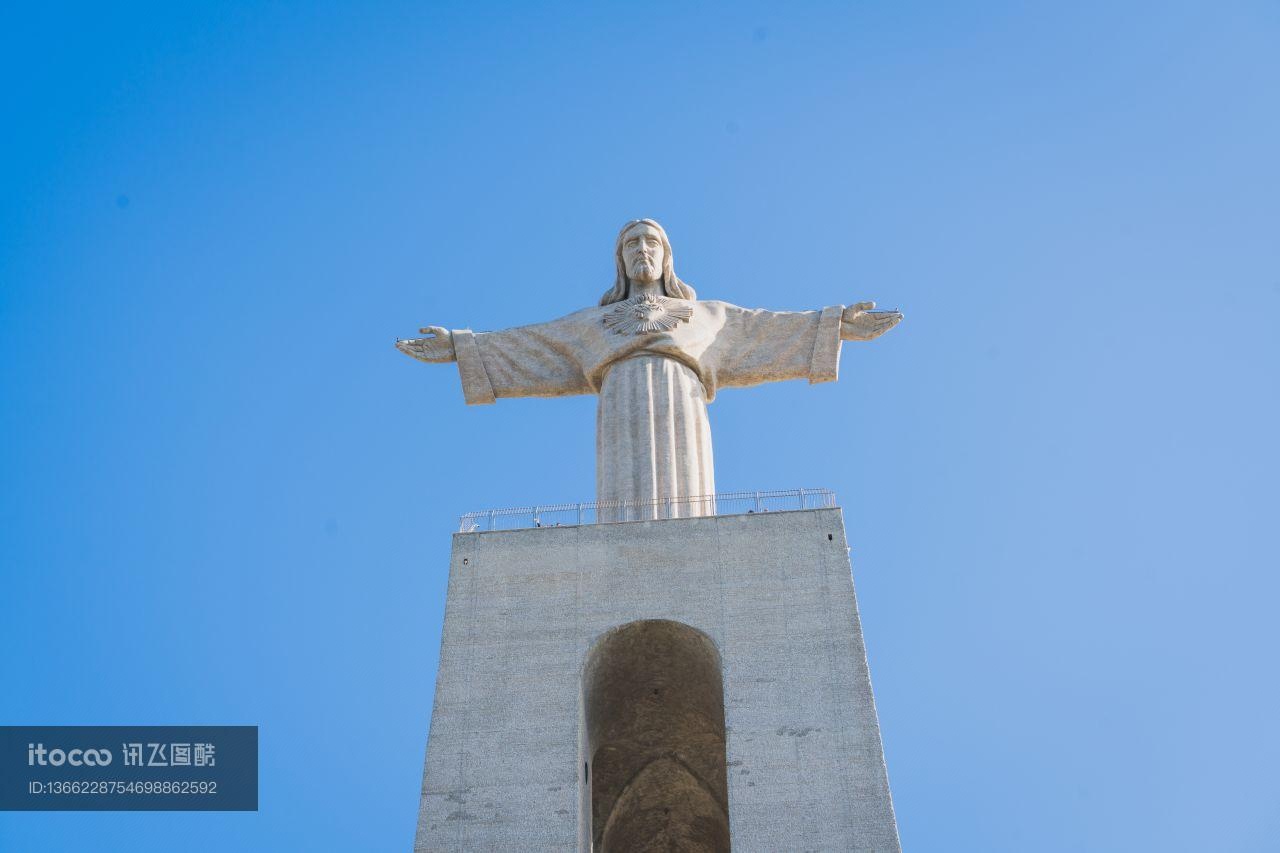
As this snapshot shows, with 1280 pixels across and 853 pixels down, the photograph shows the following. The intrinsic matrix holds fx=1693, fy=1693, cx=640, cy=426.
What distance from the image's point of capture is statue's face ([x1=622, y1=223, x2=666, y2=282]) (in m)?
25.2

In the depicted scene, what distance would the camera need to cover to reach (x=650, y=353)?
23953 millimetres

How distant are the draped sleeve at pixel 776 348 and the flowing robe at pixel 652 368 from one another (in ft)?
0.05

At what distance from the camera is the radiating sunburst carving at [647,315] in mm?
24156

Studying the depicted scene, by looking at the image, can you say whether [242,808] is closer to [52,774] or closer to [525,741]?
[52,774]

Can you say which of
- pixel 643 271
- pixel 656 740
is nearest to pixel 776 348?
pixel 643 271

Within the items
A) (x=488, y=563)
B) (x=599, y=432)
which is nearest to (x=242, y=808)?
(x=488, y=563)

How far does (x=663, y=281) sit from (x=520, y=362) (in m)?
2.52

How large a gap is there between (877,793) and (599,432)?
23.5 feet

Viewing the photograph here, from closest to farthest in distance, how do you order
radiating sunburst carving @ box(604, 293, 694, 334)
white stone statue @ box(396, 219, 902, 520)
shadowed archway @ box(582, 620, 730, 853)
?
shadowed archway @ box(582, 620, 730, 853) → white stone statue @ box(396, 219, 902, 520) → radiating sunburst carving @ box(604, 293, 694, 334)

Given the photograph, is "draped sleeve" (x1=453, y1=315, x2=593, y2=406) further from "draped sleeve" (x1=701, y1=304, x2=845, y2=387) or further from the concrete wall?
the concrete wall

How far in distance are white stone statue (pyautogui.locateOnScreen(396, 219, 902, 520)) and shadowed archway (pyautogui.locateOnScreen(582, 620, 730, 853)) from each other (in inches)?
106

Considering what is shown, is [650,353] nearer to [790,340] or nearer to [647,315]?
[647,315]

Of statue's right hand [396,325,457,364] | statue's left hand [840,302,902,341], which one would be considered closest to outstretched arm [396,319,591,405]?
statue's right hand [396,325,457,364]

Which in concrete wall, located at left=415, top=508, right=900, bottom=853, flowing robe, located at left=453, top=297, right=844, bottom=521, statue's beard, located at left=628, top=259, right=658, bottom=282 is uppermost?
statue's beard, located at left=628, top=259, right=658, bottom=282
